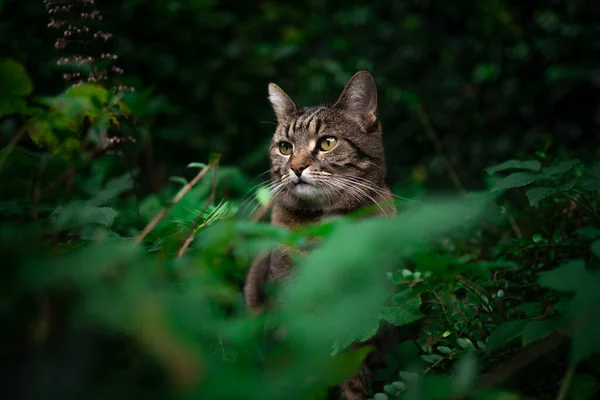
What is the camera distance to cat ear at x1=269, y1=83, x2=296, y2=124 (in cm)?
285

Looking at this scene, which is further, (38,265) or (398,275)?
(398,275)

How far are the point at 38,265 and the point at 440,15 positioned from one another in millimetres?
5127

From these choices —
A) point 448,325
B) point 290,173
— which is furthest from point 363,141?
point 448,325

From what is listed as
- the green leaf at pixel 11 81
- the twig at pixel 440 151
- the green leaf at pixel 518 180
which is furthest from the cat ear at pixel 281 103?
the green leaf at pixel 11 81

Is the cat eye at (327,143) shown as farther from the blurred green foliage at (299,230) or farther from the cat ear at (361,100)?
the blurred green foliage at (299,230)

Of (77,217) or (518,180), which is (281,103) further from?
(77,217)

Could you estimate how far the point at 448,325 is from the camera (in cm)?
162

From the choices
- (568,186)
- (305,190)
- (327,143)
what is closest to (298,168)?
(305,190)

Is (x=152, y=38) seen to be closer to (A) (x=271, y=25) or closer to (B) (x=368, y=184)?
(A) (x=271, y=25)

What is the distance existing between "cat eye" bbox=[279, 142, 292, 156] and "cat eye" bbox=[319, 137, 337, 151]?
183 millimetres

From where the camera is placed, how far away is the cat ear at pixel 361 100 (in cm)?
258

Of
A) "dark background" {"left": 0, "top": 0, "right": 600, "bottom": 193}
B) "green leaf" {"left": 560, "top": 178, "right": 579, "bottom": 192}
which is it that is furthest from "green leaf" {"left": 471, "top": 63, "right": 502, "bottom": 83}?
"green leaf" {"left": 560, "top": 178, "right": 579, "bottom": 192}

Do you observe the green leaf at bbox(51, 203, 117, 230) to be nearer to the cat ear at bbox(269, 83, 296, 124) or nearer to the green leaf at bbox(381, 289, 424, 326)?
the green leaf at bbox(381, 289, 424, 326)

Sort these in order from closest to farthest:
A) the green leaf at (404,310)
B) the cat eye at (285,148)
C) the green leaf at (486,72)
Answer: the green leaf at (404,310)
the cat eye at (285,148)
the green leaf at (486,72)
